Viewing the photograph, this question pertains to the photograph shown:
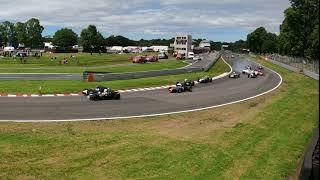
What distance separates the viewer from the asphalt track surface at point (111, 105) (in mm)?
34000

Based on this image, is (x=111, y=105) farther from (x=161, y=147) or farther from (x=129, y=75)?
(x=129, y=75)

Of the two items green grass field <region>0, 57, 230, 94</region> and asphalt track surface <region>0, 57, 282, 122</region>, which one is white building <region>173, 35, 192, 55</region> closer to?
green grass field <region>0, 57, 230, 94</region>

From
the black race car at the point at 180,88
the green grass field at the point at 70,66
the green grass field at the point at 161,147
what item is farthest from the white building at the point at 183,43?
the green grass field at the point at 161,147

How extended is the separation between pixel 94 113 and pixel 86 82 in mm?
22124

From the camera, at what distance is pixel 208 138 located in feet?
93.6

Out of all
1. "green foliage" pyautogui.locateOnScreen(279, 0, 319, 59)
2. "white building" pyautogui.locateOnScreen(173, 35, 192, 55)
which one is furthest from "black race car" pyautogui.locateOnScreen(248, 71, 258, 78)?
"white building" pyautogui.locateOnScreen(173, 35, 192, 55)

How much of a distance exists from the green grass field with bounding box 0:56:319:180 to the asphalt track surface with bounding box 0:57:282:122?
2341 mm

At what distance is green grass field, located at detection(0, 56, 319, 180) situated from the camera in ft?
70.3

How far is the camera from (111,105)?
130 ft

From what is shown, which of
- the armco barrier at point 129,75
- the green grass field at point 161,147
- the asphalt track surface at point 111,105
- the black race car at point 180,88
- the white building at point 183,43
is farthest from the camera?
the white building at point 183,43

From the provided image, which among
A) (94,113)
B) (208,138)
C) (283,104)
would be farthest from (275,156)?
(283,104)

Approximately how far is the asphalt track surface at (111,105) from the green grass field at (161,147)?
92.2 inches

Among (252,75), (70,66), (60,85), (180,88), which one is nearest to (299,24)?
(252,75)

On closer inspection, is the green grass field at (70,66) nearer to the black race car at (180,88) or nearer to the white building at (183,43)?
the black race car at (180,88)
